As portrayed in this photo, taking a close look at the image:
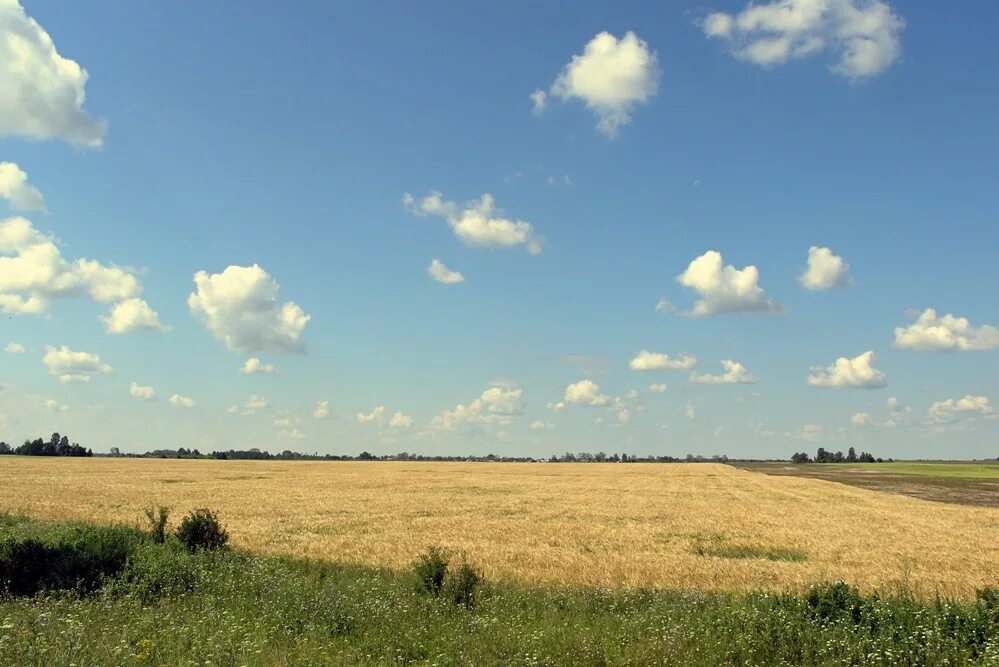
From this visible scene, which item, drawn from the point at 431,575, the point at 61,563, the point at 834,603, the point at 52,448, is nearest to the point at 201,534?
the point at 61,563

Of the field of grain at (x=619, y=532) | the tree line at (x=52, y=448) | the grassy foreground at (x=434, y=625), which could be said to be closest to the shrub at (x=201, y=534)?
the field of grain at (x=619, y=532)

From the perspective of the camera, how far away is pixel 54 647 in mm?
8977

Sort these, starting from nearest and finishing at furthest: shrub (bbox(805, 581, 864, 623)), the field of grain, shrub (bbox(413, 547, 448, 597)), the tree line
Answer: shrub (bbox(805, 581, 864, 623)), shrub (bbox(413, 547, 448, 597)), the field of grain, the tree line

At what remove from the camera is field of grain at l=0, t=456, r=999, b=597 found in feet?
67.2

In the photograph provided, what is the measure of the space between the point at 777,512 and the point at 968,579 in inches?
907

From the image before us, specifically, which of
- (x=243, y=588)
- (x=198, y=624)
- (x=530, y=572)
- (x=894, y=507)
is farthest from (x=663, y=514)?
(x=198, y=624)

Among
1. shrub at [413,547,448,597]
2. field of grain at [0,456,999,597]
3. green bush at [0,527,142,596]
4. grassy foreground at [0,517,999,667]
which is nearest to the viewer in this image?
grassy foreground at [0,517,999,667]

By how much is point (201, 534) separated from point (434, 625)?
11069 mm

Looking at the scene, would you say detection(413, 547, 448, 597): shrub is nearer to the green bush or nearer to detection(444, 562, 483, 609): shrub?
detection(444, 562, 483, 609): shrub

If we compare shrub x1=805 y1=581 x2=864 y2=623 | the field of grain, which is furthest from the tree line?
shrub x1=805 y1=581 x2=864 y2=623

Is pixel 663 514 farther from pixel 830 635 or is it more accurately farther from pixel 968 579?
pixel 830 635

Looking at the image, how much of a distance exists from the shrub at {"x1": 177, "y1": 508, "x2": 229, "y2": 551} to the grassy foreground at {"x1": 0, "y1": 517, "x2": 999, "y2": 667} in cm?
409

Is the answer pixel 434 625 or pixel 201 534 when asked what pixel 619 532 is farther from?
pixel 434 625

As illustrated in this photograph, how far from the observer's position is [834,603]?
1189 cm
